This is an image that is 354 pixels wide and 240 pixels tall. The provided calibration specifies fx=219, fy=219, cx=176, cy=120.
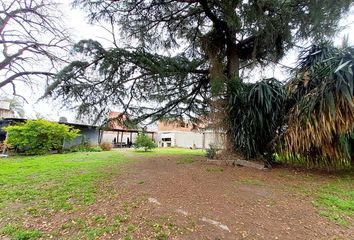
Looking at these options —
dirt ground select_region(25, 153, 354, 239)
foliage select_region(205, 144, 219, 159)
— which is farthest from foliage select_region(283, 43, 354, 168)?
foliage select_region(205, 144, 219, 159)

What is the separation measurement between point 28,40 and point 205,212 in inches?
378

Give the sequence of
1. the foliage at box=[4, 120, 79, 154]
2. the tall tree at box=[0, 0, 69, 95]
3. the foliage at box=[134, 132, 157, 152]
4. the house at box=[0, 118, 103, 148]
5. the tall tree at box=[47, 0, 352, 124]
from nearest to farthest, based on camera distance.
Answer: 1. the tall tree at box=[47, 0, 352, 124]
2. the tall tree at box=[0, 0, 69, 95]
3. the foliage at box=[4, 120, 79, 154]
4. the house at box=[0, 118, 103, 148]
5. the foliage at box=[134, 132, 157, 152]

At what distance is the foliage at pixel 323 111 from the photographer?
4.35 m

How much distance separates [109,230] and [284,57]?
7.13 metres

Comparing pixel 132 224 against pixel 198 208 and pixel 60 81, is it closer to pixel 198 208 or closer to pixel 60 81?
pixel 198 208

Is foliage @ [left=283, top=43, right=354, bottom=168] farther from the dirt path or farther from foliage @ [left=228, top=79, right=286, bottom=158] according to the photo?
the dirt path

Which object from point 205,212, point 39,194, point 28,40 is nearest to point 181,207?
point 205,212

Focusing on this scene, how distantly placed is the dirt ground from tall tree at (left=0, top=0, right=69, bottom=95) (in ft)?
24.1

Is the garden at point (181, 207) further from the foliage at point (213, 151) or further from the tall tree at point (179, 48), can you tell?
the tall tree at point (179, 48)

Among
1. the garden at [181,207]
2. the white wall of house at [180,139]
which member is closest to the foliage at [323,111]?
the garden at [181,207]

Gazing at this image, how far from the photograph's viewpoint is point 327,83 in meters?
4.55

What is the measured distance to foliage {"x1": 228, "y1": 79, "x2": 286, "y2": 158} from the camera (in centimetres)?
574

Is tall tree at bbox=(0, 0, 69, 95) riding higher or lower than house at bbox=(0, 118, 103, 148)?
higher

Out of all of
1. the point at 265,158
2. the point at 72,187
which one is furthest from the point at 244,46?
the point at 72,187
